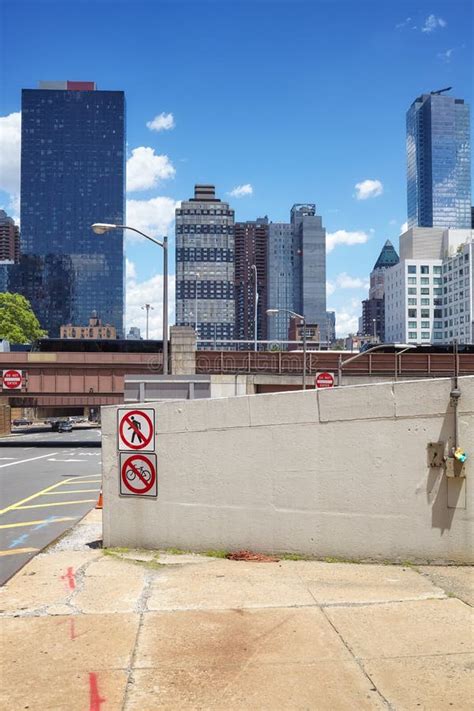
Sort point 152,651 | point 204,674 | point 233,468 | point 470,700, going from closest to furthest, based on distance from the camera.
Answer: point 470,700 → point 204,674 → point 152,651 → point 233,468

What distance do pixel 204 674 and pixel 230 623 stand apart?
3.98ft

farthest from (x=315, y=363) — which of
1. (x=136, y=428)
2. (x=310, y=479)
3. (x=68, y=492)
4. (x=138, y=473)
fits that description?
(x=310, y=479)

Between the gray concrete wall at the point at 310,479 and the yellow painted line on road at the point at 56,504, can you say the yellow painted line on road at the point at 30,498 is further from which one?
the gray concrete wall at the point at 310,479

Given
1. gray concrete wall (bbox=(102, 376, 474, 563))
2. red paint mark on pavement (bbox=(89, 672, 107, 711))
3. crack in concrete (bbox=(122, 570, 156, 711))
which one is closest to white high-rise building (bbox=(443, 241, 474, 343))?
gray concrete wall (bbox=(102, 376, 474, 563))

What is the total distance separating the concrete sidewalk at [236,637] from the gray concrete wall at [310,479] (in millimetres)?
468

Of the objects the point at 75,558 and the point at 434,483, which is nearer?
the point at 434,483

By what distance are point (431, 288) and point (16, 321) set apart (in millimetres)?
111425

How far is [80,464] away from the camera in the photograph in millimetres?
31547

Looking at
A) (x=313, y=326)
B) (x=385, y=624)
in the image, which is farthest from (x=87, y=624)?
(x=313, y=326)

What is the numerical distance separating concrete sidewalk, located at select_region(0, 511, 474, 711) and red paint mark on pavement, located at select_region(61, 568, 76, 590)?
4 cm

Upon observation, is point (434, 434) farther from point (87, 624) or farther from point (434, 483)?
point (87, 624)

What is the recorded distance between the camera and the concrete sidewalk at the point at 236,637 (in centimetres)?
545

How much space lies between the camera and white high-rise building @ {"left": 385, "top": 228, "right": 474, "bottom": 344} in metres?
169

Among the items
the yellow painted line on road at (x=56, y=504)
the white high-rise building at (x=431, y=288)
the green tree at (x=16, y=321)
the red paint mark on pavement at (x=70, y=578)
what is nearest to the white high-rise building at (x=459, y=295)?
the white high-rise building at (x=431, y=288)
